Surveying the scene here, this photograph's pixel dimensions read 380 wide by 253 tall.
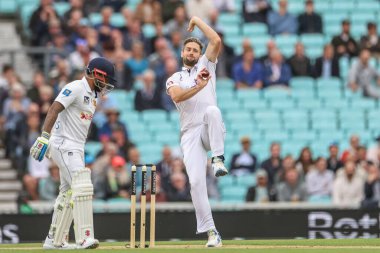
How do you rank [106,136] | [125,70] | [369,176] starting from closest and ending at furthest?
1. [369,176]
2. [106,136]
3. [125,70]

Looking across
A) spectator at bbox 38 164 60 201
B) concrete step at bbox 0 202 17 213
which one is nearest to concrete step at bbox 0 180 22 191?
concrete step at bbox 0 202 17 213

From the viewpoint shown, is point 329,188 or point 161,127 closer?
point 329,188

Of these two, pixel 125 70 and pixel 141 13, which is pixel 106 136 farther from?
pixel 141 13

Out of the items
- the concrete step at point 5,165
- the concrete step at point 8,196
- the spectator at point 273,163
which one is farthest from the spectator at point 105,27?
the spectator at point 273,163

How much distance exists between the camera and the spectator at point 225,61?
934 inches

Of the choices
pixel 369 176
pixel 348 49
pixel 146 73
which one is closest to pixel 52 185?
pixel 146 73

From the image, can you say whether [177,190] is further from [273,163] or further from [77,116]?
[77,116]

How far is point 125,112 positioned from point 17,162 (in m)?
2.15

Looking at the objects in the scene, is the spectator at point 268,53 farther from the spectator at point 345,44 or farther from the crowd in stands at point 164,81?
the spectator at point 345,44

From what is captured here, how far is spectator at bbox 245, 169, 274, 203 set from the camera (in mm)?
21047

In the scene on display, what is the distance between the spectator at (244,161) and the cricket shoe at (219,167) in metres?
7.72

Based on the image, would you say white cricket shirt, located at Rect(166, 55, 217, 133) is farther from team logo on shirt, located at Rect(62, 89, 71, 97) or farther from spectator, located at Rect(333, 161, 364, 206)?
spectator, located at Rect(333, 161, 364, 206)

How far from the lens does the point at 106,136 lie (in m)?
22.3

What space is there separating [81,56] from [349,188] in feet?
18.1
